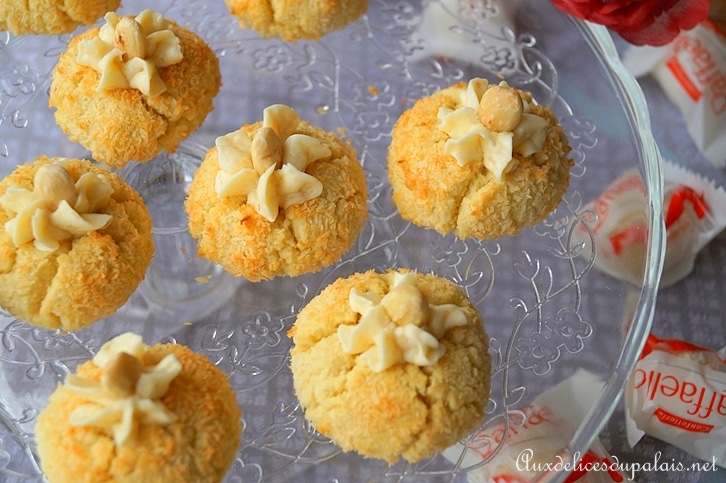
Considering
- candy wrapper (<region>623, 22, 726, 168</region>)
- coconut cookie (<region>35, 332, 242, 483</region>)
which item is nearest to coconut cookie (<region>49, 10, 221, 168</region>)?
coconut cookie (<region>35, 332, 242, 483</region>)

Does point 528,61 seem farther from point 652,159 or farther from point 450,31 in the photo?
point 652,159

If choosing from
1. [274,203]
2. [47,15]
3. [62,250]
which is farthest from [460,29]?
[62,250]

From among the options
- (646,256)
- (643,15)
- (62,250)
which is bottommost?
(62,250)

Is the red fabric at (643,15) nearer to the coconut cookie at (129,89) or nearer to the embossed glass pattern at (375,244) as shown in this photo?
the embossed glass pattern at (375,244)

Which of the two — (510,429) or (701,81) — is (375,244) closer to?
(510,429)

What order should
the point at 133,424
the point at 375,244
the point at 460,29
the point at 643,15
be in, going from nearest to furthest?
the point at 133,424 < the point at 375,244 < the point at 643,15 < the point at 460,29

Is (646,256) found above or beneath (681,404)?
above

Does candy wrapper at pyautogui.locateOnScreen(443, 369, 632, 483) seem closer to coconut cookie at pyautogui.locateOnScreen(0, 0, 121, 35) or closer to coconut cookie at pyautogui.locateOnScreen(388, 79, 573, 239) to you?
coconut cookie at pyautogui.locateOnScreen(388, 79, 573, 239)

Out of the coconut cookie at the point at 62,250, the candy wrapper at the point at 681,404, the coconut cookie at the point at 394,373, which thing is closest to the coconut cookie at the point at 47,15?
the coconut cookie at the point at 62,250
